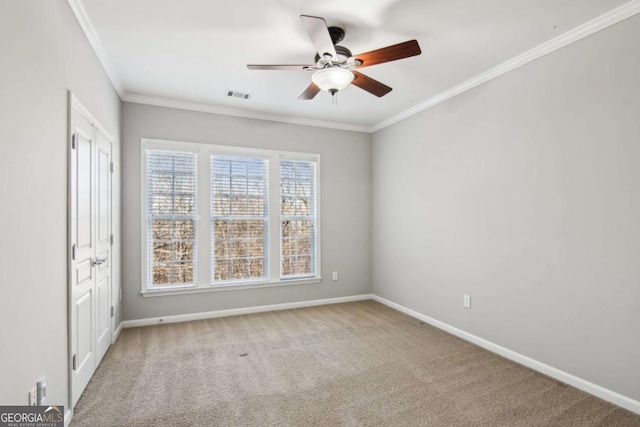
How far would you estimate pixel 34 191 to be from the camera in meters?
1.66

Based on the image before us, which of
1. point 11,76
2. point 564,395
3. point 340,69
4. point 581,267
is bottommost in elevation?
point 564,395

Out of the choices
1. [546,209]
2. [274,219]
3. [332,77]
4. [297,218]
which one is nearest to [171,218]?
[274,219]

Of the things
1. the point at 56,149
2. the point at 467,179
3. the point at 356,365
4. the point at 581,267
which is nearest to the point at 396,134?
the point at 467,179

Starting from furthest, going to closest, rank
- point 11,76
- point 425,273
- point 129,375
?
point 425,273 < point 129,375 < point 11,76

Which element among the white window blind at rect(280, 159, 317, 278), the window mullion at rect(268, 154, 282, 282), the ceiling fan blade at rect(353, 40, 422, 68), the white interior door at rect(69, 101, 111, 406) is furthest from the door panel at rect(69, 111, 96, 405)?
the white window blind at rect(280, 159, 317, 278)

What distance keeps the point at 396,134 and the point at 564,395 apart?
336 cm

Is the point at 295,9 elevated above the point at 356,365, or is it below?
above

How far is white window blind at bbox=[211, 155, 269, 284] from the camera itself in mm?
4281

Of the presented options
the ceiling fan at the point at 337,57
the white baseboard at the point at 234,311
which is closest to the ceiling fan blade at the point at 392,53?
the ceiling fan at the point at 337,57

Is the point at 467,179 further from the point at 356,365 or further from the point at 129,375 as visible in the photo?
→ the point at 129,375

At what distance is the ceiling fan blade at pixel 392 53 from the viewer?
A: 213 centimetres

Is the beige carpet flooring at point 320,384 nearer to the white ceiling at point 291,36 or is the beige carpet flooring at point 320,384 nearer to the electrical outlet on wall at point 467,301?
the electrical outlet on wall at point 467,301

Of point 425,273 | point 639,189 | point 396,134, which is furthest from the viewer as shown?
point 396,134

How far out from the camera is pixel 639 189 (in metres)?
2.18
